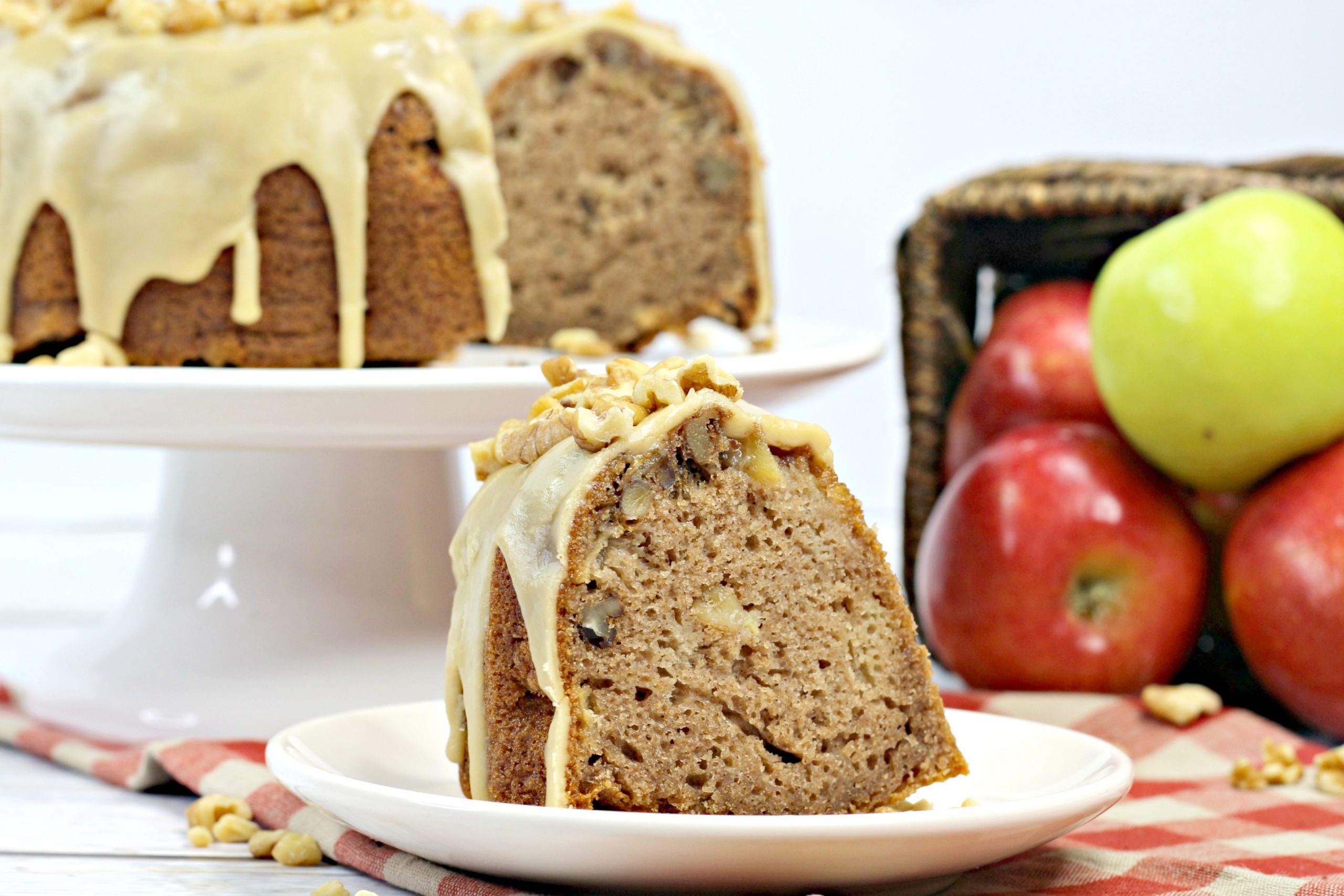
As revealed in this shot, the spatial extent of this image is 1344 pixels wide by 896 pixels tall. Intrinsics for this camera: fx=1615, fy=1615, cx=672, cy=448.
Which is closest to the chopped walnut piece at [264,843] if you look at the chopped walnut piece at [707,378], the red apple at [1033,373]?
the chopped walnut piece at [707,378]

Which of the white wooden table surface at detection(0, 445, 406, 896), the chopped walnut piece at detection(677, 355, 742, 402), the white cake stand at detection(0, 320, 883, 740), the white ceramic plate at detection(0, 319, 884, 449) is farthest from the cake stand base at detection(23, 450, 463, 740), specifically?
the chopped walnut piece at detection(677, 355, 742, 402)

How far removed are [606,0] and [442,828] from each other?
9.06 ft

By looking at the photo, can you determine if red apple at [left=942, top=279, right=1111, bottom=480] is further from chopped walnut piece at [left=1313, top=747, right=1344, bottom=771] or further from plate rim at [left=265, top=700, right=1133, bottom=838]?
plate rim at [left=265, top=700, right=1133, bottom=838]

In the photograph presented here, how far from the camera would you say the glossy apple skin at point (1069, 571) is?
5.20 ft

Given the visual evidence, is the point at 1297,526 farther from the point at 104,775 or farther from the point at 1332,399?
the point at 104,775

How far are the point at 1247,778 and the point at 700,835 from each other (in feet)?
2.23

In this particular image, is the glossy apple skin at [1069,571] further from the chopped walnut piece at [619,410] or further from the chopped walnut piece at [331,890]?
the chopped walnut piece at [331,890]

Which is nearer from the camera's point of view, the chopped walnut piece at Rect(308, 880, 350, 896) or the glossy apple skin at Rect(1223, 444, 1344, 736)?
the chopped walnut piece at Rect(308, 880, 350, 896)

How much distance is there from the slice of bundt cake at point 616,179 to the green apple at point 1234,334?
0.48 meters

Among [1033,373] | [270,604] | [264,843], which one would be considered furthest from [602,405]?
[1033,373]

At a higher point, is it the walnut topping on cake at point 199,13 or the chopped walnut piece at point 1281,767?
the walnut topping on cake at point 199,13

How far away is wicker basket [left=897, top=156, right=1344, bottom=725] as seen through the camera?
1712mm

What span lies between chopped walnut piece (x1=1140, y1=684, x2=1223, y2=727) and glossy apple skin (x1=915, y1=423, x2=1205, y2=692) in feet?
0.30

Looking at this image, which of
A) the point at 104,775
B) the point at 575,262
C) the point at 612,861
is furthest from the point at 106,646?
the point at 612,861
